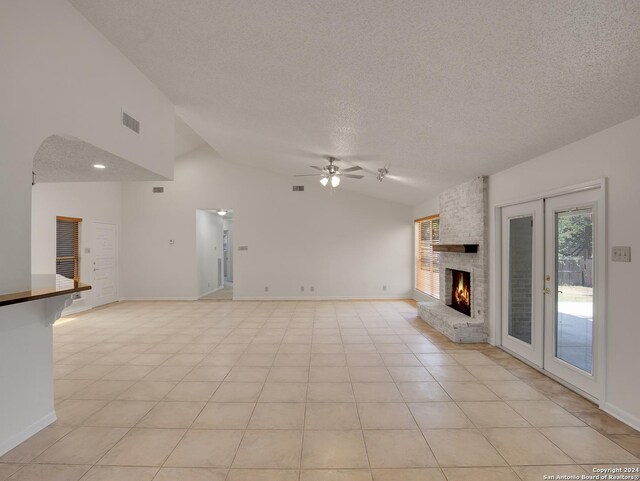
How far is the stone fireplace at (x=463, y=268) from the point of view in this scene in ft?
15.4

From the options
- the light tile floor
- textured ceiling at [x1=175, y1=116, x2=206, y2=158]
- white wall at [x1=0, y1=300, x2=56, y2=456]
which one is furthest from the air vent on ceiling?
textured ceiling at [x1=175, y1=116, x2=206, y2=158]

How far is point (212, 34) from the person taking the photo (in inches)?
109

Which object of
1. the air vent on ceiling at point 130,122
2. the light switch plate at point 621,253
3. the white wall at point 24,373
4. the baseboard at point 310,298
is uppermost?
the air vent on ceiling at point 130,122

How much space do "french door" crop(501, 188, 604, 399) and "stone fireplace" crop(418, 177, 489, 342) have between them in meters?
0.38

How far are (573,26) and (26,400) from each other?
14.3 ft

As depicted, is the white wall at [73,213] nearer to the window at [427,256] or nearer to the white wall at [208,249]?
the white wall at [208,249]

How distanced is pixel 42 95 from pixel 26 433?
2.52 m

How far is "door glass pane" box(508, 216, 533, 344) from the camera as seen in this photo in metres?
3.93

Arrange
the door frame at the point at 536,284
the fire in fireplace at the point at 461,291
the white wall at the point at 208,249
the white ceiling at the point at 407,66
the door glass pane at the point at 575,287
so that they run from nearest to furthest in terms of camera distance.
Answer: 1. the white ceiling at the point at 407,66
2. the door glass pane at the point at 575,287
3. the door frame at the point at 536,284
4. the fire in fireplace at the point at 461,291
5. the white wall at the point at 208,249

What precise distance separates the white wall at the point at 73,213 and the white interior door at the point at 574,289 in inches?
311

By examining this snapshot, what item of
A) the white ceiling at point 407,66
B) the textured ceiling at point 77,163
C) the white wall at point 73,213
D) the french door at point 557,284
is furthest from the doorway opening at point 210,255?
the french door at point 557,284

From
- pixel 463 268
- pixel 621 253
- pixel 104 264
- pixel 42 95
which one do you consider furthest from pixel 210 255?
pixel 621 253

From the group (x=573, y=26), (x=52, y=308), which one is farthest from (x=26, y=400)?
(x=573, y=26)

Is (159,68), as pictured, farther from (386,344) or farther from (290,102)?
(386,344)
